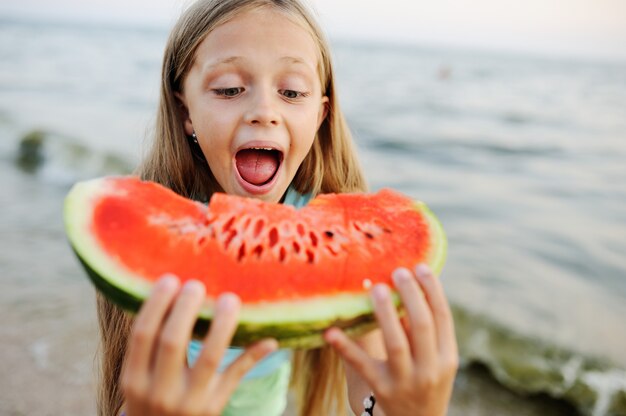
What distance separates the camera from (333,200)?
53.1 inches

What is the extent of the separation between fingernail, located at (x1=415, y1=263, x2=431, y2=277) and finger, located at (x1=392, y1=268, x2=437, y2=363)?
18mm

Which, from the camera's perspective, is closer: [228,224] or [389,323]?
[389,323]

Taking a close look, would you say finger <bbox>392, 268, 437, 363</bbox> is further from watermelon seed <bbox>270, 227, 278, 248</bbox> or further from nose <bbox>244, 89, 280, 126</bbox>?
nose <bbox>244, 89, 280, 126</bbox>

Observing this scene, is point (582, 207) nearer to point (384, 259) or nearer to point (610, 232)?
point (610, 232)

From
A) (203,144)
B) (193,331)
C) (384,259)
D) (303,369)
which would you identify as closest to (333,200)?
(384,259)

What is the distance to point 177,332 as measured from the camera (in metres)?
0.93

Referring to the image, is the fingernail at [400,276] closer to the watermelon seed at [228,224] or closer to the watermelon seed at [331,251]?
the watermelon seed at [331,251]

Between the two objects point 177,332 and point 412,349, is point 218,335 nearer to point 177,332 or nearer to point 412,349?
point 177,332

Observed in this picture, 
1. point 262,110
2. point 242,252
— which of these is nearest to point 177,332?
point 242,252

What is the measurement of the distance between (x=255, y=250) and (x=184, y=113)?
1.12 metres

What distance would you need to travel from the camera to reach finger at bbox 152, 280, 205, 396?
0.93m

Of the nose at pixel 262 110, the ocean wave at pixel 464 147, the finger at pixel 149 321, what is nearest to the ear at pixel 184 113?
the nose at pixel 262 110

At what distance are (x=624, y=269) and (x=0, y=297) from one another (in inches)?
201

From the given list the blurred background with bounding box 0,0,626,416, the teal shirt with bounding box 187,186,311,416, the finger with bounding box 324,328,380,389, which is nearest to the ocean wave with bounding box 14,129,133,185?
the blurred background with bounding box 0,0,626,416
